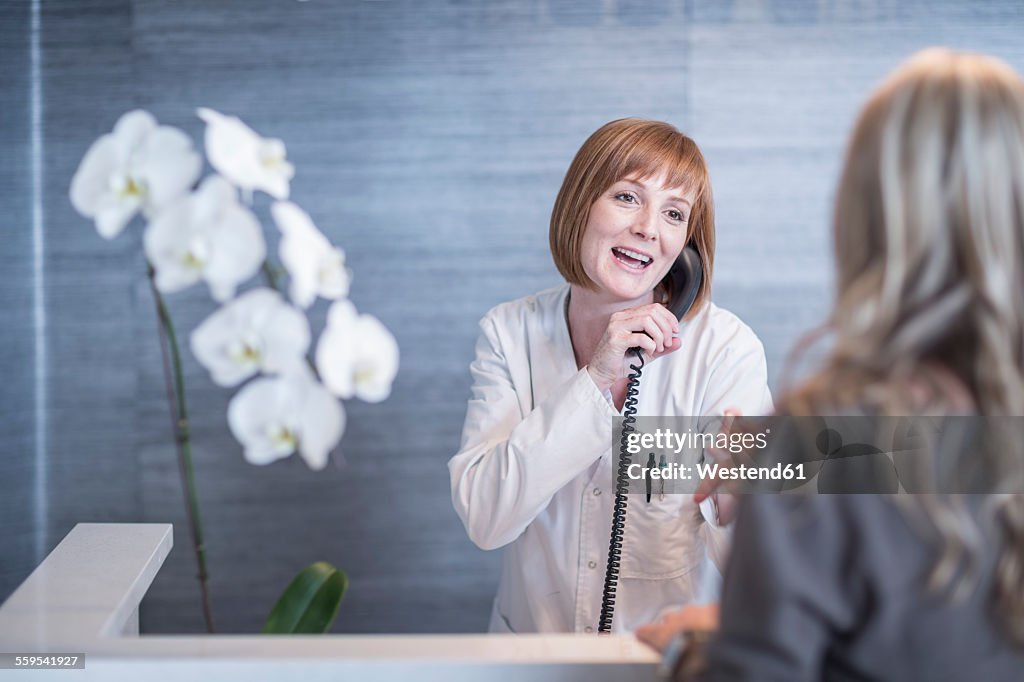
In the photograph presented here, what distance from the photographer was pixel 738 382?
4.95ft

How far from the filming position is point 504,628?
162 centimetres

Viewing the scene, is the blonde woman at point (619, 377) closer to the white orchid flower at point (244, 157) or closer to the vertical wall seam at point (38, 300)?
the white orchid flower at point (244, 157)

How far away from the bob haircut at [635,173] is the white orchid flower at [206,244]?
35.7 inches

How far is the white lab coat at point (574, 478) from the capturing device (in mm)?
1388

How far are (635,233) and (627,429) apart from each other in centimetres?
32

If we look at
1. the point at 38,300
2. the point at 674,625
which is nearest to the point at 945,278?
the point at 674,625

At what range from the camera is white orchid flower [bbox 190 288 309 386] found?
0.72 meters

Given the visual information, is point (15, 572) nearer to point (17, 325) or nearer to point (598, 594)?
point (17, 325)

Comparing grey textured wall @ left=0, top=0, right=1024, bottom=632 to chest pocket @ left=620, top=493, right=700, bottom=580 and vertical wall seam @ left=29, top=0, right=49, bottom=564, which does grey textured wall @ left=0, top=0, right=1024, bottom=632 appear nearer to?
vertical wall seam @ left=29, top=0, right=49, bottom=564

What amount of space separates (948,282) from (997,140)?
4.3 inches

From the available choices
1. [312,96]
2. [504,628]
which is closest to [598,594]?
[504,628]

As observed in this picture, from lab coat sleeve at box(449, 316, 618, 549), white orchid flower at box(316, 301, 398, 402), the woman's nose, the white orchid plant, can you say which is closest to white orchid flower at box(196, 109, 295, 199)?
the white orchid plant

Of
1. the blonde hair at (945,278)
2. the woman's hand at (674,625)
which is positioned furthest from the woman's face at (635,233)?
the blonde hair at (945,278)

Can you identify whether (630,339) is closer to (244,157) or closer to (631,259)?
(631,259)
